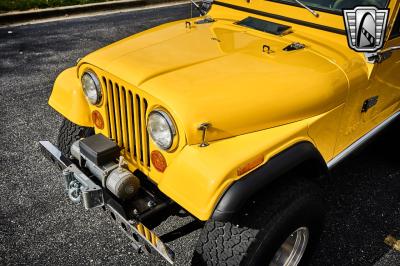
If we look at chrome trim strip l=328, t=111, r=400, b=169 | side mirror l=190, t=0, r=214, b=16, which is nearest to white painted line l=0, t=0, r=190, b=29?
side mirror l=190, t=0, r=214, b=16

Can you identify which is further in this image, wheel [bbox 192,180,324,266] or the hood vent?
the hood vent

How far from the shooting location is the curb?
739cm

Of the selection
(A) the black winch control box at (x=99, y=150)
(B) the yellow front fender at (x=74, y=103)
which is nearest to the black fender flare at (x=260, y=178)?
(A) the black winch control box at (x=99, y=150)

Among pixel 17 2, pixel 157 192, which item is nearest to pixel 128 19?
pixel 17 2

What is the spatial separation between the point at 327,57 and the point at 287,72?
1.11 ft

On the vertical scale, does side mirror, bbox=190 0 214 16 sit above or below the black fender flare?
above

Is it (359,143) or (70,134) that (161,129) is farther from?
(359,143)

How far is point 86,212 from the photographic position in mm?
2920

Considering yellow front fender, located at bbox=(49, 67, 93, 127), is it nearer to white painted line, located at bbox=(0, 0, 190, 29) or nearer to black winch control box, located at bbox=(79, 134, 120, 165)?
black winch control box, located at bbox=(79, 134, 120, 165)

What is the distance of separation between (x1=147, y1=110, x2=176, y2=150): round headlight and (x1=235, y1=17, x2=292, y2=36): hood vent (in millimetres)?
1156

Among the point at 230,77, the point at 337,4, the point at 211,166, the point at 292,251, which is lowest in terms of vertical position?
the point at 292,251

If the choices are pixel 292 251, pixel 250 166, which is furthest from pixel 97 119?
pixel 292 251

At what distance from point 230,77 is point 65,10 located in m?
6.96

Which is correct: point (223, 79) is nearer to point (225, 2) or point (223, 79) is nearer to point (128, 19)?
point (225, 2)
